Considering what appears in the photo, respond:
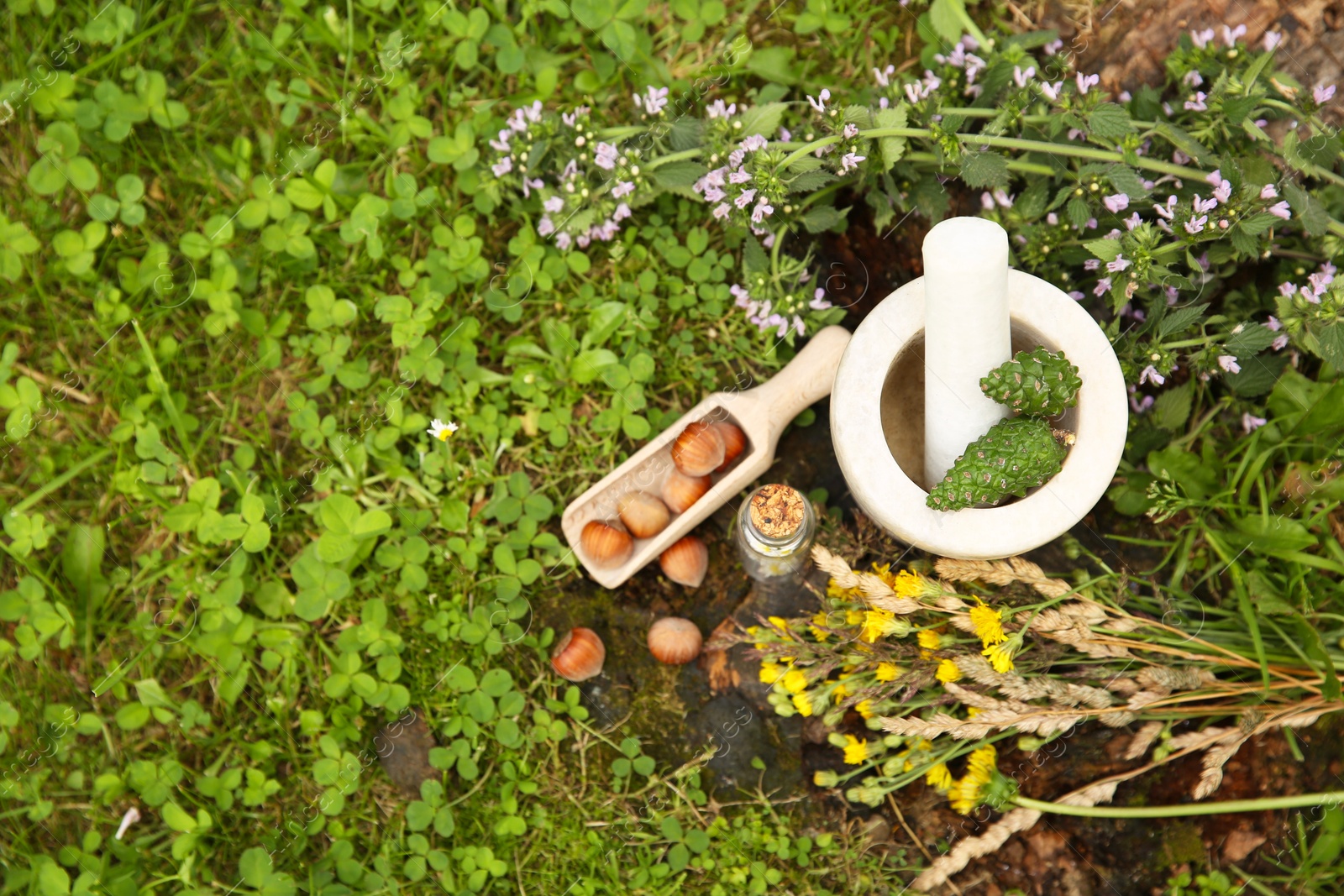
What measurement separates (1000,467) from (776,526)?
0.54 metres

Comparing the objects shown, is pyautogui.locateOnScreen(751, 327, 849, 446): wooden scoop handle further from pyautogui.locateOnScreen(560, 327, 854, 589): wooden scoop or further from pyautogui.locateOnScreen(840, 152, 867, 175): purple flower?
pyautogui.locateOnScreen(840, 152, 867, 175): purple flower

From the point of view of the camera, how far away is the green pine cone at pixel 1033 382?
5.32ft

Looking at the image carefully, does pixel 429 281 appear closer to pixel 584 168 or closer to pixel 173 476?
pixel 584 168

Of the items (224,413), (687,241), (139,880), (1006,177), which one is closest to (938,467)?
(1006,177)

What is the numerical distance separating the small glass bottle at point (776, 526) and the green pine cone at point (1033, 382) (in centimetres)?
50

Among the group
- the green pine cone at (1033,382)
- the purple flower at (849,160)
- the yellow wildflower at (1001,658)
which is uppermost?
the purple flower at (849,160)

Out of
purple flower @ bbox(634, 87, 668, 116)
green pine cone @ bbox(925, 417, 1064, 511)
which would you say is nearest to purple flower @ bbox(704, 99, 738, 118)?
purple flower @ bbox(634, 87, 668, 116)

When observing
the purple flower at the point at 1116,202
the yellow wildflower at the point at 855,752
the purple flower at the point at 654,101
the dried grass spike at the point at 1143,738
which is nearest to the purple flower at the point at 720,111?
the purple flower at the point at 654,101

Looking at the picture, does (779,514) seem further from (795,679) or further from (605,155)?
(605,155)

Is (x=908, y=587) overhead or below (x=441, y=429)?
below

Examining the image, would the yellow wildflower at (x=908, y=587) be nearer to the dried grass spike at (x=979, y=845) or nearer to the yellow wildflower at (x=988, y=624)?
the yellow wildflower at (x=988, y=624)

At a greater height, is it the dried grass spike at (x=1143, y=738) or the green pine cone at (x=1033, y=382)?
the green pine cone at (x=1033, y=382)

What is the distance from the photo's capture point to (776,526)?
2008 millimetres

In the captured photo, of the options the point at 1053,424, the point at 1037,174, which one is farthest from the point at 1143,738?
the point at 1037,174
